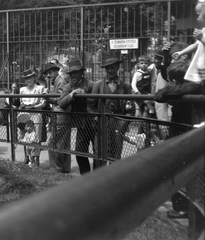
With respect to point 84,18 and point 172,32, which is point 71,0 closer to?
point 84,18

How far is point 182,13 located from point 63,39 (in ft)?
10.4

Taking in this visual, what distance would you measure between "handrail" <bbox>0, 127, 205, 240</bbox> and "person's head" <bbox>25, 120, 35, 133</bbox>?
6.03 m

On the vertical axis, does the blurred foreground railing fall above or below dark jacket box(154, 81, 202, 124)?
below

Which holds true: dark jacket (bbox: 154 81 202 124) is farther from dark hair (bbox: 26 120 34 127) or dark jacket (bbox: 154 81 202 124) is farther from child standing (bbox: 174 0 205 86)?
dark hair (bbox: 26 120 34 127)

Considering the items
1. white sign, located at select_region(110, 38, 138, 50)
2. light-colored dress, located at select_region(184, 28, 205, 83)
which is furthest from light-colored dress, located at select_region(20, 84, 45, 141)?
white sign, located at select_region(110, 38, 138, 50)

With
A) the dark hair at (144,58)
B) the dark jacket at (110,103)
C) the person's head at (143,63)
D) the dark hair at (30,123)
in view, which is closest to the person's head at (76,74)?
the dark jacket at (110,103)

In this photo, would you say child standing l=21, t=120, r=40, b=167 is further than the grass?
Yes

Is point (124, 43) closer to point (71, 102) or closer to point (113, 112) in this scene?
point (71, 102)

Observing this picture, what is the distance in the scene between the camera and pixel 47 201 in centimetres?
50

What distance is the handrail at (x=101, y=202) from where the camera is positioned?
470 millimetres

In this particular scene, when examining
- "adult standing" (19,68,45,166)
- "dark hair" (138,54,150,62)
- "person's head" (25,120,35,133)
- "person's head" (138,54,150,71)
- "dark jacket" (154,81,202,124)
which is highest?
"dark hair" (138,54,150,62)

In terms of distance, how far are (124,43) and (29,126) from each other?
4695 millimetres

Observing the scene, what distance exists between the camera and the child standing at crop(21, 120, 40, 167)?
272 inches

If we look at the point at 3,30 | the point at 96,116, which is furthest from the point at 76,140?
the point at 3,30
